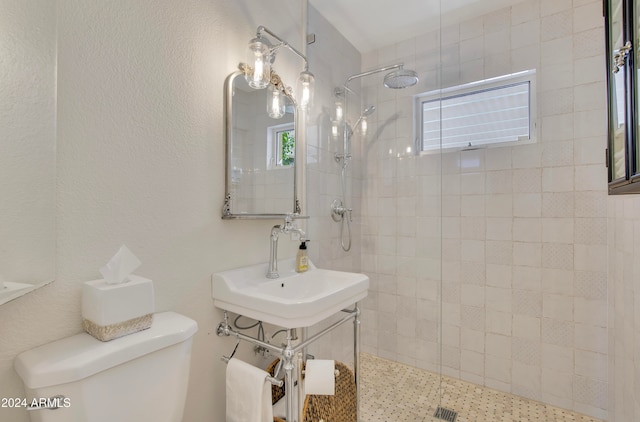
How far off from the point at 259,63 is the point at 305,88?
38 cm

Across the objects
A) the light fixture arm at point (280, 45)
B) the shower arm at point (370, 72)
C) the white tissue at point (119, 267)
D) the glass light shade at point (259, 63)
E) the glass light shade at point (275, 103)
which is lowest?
the white tissue at point (119, 267)

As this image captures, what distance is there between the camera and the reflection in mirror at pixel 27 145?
731 mm

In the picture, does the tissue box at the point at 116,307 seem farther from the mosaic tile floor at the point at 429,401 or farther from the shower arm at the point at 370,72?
the shower arm at the point at 370,72

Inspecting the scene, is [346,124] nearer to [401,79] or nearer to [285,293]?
[401,79]

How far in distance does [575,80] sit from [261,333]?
7.85 ft

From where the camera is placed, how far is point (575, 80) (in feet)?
5.99

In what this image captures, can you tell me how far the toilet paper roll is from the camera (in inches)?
50.2

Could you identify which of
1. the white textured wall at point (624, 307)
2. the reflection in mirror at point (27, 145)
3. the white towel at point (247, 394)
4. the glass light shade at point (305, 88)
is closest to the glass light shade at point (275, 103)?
the glass light shade at point (305, 88)

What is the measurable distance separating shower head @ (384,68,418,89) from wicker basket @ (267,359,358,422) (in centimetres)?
193

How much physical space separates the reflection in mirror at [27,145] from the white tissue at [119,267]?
0.45 feet

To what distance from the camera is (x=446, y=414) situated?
1794 mm

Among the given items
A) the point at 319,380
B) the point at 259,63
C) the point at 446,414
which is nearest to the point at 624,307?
the point at 446,414

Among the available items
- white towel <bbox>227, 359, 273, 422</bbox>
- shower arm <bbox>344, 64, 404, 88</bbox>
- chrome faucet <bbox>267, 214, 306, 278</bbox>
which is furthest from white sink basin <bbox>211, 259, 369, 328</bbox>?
shower arm <bbox>344, 64, 404, 88</bbox>

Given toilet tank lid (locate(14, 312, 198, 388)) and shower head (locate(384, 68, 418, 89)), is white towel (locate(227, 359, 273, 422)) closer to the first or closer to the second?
toilet tank lid (locate(14, 312, 198, 388))
